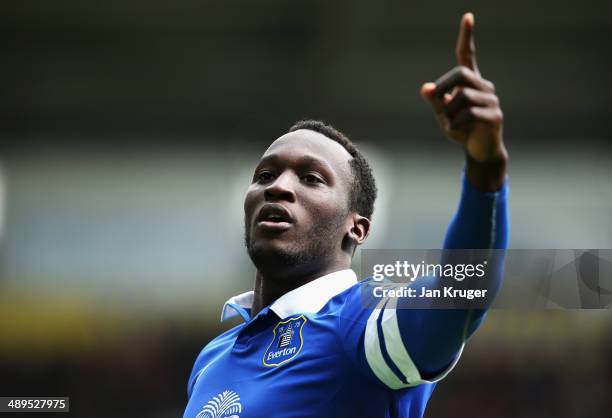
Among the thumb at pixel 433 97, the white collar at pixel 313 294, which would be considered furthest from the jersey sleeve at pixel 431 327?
the white collar at pixel 313 294

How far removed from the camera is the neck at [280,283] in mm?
2910

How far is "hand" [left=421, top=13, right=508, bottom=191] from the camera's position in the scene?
1.83m

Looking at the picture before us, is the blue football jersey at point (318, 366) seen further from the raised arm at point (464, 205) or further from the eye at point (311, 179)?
the eye at point (311, 179)

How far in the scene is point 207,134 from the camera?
1439cm

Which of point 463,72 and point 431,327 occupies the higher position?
point 463,72

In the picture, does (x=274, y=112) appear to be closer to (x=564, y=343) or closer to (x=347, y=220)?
(x=564, y=343)

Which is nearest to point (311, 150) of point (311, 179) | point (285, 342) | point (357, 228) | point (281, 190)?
point (311, 179)

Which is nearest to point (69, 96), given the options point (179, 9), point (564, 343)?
point (179, 9)

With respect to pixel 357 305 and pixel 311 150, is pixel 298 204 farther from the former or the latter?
pixel 357 305

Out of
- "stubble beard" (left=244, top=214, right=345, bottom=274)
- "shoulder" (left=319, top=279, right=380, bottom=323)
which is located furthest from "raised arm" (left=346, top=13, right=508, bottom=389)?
"stubble beard" (left=244, top=214, right=345, bottom=274)

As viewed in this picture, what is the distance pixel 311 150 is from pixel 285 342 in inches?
31.4

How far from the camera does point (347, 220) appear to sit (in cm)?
301

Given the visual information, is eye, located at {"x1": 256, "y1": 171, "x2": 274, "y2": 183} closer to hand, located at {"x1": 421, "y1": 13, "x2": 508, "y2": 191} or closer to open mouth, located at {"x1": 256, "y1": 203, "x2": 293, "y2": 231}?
open mouth, located at {"x1": 256, "y1": 203, "x2": 293, "y2": 231}

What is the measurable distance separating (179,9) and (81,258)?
4472 mm
